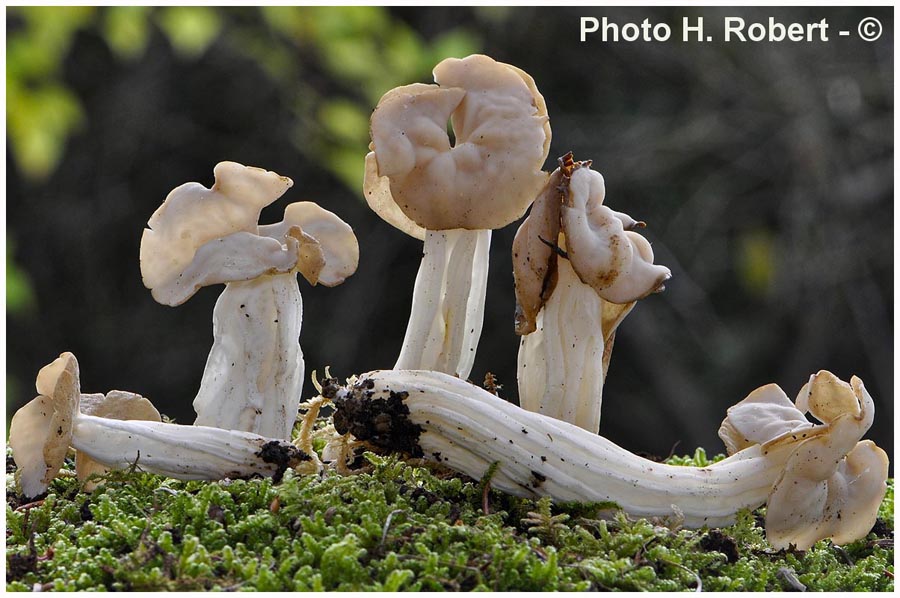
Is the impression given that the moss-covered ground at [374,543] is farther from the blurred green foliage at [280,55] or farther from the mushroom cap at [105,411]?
the blurred green foliage at [280,55]

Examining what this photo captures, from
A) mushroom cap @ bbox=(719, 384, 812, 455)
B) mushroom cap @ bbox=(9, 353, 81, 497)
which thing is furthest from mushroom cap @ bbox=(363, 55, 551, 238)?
mushroom cap @ bbox=(9, 353, 81, 497)

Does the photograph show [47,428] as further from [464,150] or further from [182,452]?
[464,150]

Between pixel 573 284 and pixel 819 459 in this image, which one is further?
Answer: pixel 573 284

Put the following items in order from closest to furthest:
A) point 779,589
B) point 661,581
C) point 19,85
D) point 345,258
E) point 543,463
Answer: point 661,581 → point 779,589 → point 543,463 → point 345,258 → point 19,85

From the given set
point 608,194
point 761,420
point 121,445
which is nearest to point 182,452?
point 121,445

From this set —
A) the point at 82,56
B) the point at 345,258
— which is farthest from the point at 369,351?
the point at 345,258

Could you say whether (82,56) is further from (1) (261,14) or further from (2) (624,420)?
(2) (624,420)

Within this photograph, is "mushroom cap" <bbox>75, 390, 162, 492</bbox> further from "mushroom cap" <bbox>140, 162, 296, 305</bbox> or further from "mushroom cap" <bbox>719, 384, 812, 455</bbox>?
"mushroom cap" <bbox>719, 384, 812, 455</bbox>
